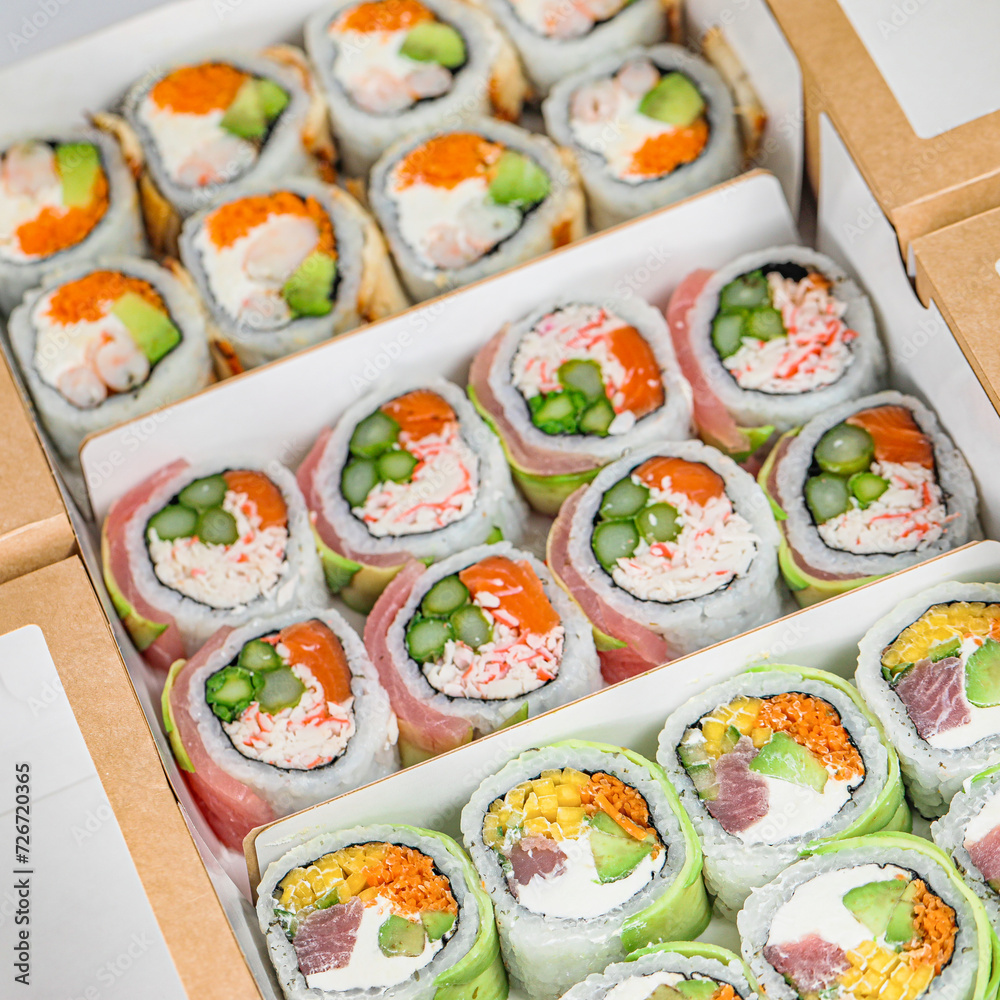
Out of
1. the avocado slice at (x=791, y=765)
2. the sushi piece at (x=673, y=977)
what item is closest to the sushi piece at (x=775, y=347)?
the avocado slice at (x=791, y=765)

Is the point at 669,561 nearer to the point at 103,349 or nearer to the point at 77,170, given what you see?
the point at 103,349

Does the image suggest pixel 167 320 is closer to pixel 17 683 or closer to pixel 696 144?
pixel 17 683

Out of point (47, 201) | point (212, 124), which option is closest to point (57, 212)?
point (47, 201)

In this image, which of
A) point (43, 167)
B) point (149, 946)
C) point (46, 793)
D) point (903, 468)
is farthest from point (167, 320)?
point (903, 468)

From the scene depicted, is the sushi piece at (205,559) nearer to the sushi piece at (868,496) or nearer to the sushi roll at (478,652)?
the sushi roll at (478,652)

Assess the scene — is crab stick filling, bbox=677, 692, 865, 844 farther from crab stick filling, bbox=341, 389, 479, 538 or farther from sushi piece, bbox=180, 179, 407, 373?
sushi piece, bbox=180, 179, 407, 373

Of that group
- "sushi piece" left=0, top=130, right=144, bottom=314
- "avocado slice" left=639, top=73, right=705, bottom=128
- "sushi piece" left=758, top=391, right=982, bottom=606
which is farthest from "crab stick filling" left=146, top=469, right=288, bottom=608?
"avocado slice" left=639, top=73, right=705, bottom=128
